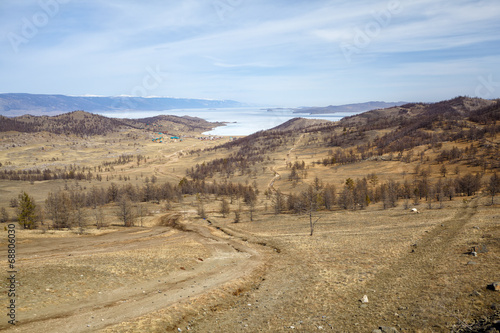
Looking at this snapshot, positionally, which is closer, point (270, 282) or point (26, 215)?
point (270, 282)

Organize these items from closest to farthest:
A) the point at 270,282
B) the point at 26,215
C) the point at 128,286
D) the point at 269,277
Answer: the point at 128,286 → the point at 270,282 → the point at 269,277 → the point at 26,215

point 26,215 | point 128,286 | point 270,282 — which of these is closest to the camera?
point 128,286

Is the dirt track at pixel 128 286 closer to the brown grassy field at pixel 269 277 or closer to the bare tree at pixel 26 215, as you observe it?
the brown grassy field at pixel 269 277

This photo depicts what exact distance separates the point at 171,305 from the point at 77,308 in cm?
622

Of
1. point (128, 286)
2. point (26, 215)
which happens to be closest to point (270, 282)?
point (128, 286)

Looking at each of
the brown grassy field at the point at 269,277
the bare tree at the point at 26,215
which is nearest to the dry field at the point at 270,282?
the brown grassy field at the point at 269,277

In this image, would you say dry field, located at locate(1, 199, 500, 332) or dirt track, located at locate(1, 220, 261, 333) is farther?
dirt track, located at locate(1, 220, 261, 333)

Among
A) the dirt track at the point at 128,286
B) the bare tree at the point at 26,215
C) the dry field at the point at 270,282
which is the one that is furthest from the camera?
the bare tree at the point at 26,215

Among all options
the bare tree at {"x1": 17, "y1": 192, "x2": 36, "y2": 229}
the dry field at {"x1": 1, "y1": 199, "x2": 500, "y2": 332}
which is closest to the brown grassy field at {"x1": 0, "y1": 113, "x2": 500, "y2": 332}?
the dry field at {"x1": 1, "y1": 199, "x2": 500, "y2": 332}

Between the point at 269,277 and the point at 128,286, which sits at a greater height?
the point at 128,286

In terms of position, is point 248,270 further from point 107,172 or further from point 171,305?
point 107,172

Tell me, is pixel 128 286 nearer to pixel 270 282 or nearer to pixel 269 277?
pixel 270 282

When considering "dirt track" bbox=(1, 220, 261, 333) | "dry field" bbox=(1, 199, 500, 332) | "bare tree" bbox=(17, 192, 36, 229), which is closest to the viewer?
"dry field" bbox=(1, 199, 500, 332)

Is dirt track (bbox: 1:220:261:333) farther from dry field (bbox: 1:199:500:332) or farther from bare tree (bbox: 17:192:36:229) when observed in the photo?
bare tree (bbox: 17:192:36:229)
